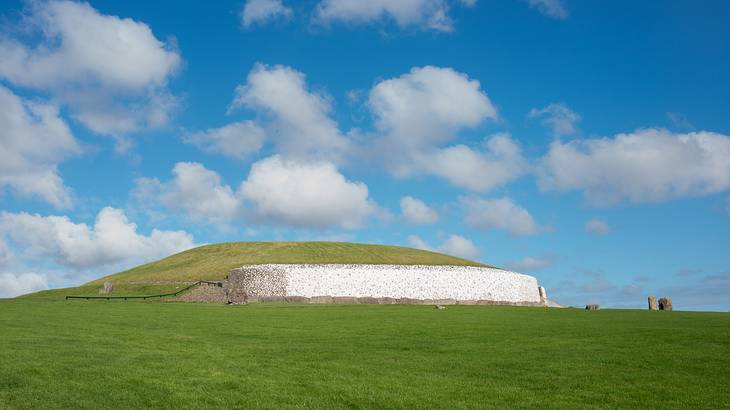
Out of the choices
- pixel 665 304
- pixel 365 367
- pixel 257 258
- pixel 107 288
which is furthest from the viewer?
pixel 257 258

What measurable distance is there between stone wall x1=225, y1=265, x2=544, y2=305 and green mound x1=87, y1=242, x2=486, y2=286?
10.6 metres

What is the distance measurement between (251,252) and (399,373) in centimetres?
6754

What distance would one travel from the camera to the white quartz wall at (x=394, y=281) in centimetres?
5912

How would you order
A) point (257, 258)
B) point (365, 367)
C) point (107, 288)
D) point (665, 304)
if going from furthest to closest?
point (257, 258) → point (107, 288) → point (665, 304) → point (365, 367)

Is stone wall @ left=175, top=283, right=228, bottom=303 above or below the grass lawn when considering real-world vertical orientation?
above

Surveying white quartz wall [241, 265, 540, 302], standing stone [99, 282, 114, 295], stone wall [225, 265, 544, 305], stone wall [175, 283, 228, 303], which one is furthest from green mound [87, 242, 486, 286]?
white quartz wall [241, 265, 540, 302]

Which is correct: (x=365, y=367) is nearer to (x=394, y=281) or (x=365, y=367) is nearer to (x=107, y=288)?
(x=394, y=281)

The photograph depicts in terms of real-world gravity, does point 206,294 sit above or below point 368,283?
below

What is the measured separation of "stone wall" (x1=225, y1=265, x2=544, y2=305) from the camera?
58.9m

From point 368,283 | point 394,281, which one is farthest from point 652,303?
point 368,283

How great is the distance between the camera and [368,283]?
197ft

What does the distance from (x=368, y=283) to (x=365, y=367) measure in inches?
1803

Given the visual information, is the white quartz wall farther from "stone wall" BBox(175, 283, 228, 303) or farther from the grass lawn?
the grass lawn

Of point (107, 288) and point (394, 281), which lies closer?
point (394, 281)
